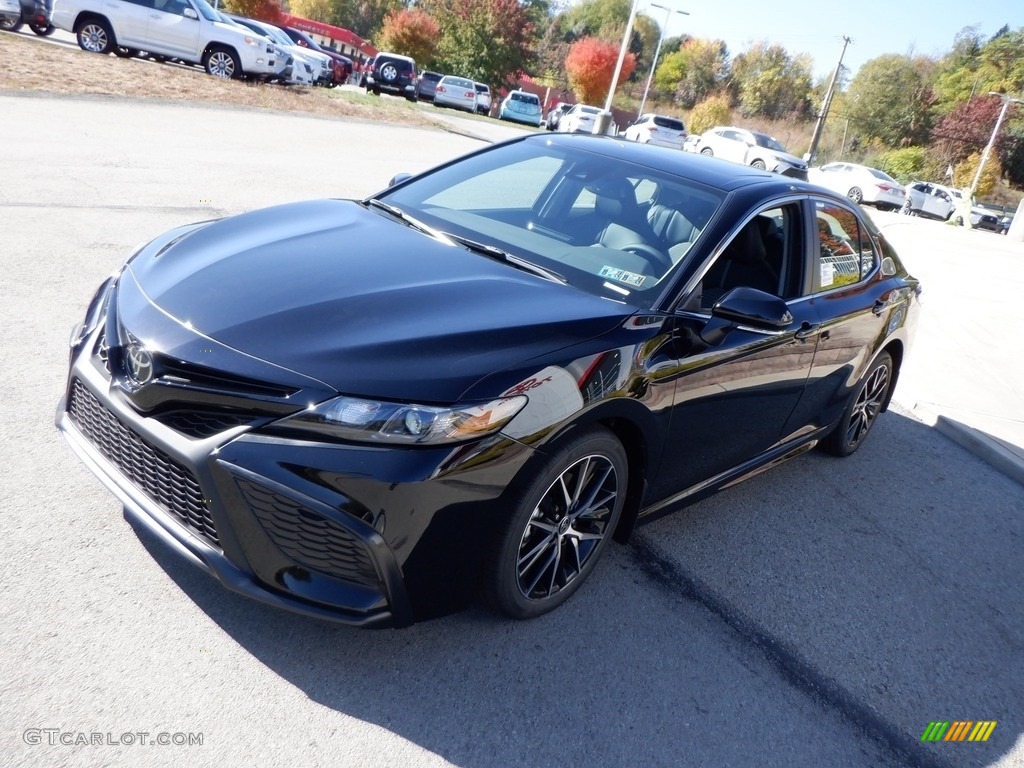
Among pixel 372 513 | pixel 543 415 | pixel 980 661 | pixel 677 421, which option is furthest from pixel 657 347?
pixel 980 661

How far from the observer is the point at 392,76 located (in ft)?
124

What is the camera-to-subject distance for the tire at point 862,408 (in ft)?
18.1

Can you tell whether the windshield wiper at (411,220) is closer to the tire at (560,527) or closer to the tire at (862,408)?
the tire at (560,527)

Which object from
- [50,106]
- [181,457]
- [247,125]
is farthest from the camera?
[247,125]

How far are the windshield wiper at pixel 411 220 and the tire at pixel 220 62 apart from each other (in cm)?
1857

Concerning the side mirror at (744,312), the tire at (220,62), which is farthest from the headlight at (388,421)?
the tire at (220,62)

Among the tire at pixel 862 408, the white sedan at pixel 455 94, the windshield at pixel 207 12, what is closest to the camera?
the tire at pixel 862 408

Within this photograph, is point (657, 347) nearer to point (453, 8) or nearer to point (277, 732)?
point (277, 732)

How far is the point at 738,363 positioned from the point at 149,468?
7.70ft

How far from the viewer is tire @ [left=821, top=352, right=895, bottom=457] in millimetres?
5504

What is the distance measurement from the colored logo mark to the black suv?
37134 mm

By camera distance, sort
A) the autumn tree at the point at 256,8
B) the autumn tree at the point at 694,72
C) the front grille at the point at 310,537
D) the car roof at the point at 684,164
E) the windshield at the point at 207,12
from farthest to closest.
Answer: the autumn tree at the point at 694,72
the autumn tree at the point at 256,8
the windshield at the point at 207,12
the car roof at the point at 684,164
the front grille at the point at 310,537

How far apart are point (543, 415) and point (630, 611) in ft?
3.66

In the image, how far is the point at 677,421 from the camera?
359cm
